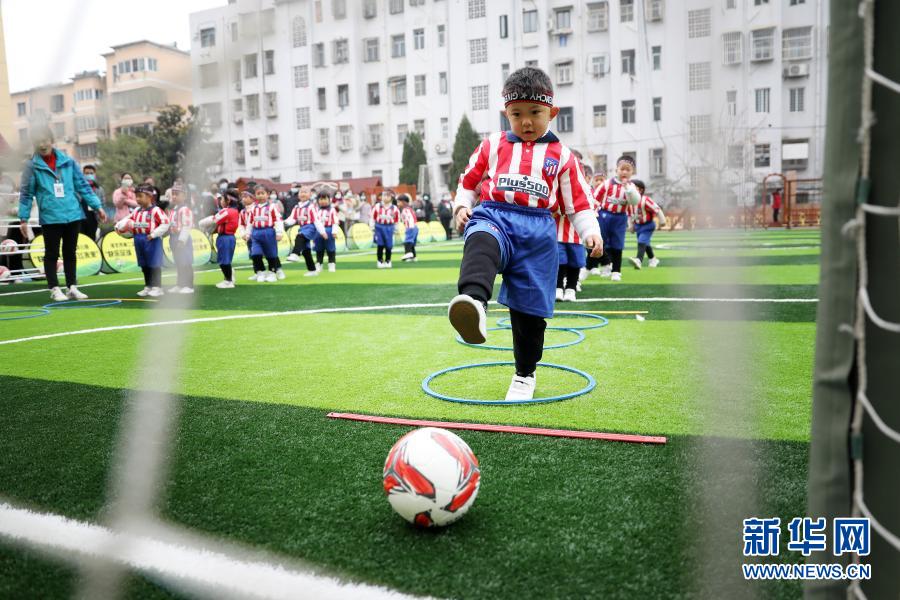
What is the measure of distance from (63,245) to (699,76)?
34.4ft

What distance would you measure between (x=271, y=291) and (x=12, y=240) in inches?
242

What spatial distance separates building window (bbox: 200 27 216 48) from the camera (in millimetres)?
1196

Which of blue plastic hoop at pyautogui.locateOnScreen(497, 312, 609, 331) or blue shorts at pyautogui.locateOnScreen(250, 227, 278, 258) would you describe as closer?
blue plastic hoop at pyautogui.locateOnScreen(497, 312, 609, 331)

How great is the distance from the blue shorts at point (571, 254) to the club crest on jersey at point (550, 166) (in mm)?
4312

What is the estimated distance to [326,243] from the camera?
15141mm

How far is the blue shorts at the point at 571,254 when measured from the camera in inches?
331

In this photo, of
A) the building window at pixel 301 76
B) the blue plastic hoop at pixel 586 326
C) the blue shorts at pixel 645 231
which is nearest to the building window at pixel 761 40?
the building window at pixel 301 76

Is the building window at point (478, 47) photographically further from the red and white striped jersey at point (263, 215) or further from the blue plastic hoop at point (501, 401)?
the red and white striped jersey at point (263, 215)

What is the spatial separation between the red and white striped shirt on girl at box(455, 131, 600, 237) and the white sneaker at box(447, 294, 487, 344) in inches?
34.8

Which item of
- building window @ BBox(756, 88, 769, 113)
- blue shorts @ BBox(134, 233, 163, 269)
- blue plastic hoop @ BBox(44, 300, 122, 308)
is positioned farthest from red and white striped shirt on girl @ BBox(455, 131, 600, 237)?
blue shorts @ BBox(134, 233, 163, 269)

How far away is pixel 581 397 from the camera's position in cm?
412

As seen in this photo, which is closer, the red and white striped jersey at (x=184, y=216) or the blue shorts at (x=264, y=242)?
the red and white striped jersey at (x=184, y=216)

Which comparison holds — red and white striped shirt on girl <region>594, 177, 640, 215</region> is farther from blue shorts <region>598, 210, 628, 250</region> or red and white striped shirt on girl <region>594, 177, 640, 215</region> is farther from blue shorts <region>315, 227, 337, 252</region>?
blue shorts <region>315, 227, 337, 252</region>

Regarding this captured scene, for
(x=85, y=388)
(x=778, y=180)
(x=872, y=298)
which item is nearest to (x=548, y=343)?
(x=85, y=388)
